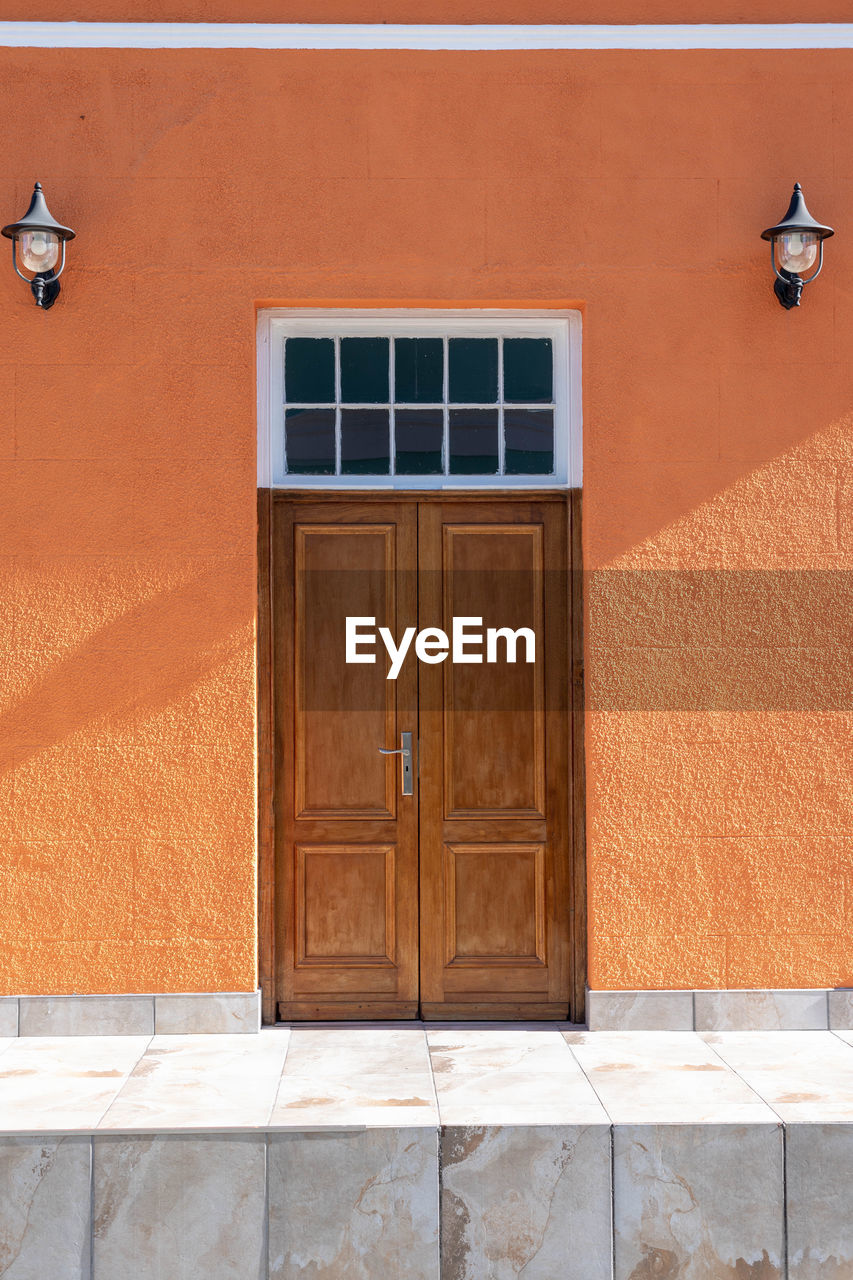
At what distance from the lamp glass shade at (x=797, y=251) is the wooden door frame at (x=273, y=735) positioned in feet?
4.39

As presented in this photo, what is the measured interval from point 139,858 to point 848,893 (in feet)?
10.2

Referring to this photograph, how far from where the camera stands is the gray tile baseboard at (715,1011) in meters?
4.71

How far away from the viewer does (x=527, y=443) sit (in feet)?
16.3

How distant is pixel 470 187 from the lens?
15.6ft

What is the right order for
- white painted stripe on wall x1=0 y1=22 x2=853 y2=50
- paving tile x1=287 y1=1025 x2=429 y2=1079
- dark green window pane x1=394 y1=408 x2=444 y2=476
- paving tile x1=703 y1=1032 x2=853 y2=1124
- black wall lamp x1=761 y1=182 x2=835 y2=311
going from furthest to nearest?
dark green window pane x1=394 y1=408 x2=444 y2=476 → white painted stripe on wall x1=0 y1=22 x2=853 y2=50 → black wall lamp x1=761 y1=182 x2=835 y2=311 → paving tile x1=287 y1=1025 x2=429 y2=1079 → paving tile x1=703 y1=1032 x2=853 y2=1124

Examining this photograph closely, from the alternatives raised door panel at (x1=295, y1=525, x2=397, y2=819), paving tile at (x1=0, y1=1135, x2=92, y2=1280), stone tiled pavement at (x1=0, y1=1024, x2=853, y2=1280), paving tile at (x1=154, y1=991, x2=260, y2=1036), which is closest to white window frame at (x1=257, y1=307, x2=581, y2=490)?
raised door panel at (x1=295, y1=525, x2=397, y2=819)

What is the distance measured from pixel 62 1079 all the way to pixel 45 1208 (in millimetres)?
596

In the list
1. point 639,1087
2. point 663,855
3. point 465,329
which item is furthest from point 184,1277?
point 465,329

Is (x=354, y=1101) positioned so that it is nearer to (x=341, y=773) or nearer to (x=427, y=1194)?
(x=427, y=1194)

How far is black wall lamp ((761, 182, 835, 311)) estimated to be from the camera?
4.58m

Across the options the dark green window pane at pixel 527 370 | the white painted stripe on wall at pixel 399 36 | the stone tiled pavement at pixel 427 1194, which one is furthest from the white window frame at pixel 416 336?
the stone tiled pavement at pixel 427 1194

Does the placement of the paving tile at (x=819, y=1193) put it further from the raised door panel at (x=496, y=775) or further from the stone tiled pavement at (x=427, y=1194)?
the raised door panel at (x=496, y=775)

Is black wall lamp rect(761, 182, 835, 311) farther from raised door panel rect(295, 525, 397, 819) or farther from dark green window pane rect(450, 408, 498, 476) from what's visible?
raised door panel rect(295, 525, 397, 819)

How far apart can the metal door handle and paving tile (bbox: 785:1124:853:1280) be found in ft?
6.79
